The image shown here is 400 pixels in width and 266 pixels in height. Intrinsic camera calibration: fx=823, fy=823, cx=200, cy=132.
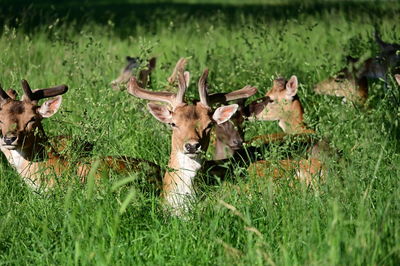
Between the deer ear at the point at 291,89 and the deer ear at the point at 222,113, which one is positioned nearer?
the deer ear at the point at 222,113

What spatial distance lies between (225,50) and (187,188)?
183 inches

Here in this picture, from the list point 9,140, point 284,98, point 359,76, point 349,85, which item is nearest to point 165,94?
point 9,140

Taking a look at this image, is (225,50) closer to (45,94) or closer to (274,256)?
(45,94)

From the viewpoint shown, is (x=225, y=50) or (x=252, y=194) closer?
(x=252, y=194)

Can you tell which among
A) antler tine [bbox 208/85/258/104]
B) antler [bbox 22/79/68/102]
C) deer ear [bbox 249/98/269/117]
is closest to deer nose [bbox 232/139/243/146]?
deer ear [bbox 249/98/269/117]

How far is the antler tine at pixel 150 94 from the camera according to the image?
639 cm

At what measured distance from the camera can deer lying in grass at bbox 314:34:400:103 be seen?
8055 mm

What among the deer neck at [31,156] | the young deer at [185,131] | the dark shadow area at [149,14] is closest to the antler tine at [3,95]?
the deer neck at [31,156]

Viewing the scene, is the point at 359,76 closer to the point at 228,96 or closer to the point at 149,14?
the point at 228,96

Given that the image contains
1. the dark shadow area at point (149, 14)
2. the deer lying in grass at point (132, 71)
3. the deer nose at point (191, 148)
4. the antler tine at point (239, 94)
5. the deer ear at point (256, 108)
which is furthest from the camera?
the dark shadow area at point (149, 14)

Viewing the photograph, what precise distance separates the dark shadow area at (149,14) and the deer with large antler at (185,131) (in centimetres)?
246

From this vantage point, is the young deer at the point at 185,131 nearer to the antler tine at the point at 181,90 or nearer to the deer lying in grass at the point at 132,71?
the antler tine at the point at 181,90

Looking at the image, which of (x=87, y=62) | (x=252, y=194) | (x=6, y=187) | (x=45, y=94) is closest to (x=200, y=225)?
(x=252, y=194)

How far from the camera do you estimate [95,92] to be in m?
8.11
